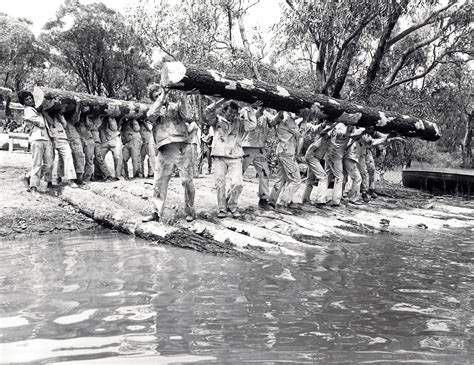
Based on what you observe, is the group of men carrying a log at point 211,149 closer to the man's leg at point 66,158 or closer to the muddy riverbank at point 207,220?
the man's leg at point 66,158

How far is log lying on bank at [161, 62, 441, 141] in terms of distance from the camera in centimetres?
677

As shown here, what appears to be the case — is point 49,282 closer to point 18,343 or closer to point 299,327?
point 18,343

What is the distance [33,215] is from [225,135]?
11.0ft

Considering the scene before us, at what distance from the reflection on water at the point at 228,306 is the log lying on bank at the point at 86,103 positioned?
403cm

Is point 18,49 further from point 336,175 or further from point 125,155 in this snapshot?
point 336,175

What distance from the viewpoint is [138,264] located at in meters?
5.18

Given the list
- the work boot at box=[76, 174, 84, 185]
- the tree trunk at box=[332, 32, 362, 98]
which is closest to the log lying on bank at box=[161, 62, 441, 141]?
the tree trunk at box=[332, 32, 362, 98]

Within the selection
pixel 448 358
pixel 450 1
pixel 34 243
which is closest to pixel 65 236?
pixel 34 243

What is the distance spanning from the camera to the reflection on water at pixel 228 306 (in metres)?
2.94

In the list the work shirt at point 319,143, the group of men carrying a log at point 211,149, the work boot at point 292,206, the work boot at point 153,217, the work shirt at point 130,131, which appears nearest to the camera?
the work boot at point 153,217

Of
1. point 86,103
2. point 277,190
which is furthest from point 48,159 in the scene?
point 277,190

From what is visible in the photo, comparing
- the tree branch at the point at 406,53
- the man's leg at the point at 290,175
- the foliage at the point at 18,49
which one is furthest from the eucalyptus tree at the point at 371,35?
the foliage at the point at 18,49

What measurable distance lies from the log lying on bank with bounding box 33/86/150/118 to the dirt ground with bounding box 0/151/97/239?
1.73 m

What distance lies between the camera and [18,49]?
2781 centimetres
